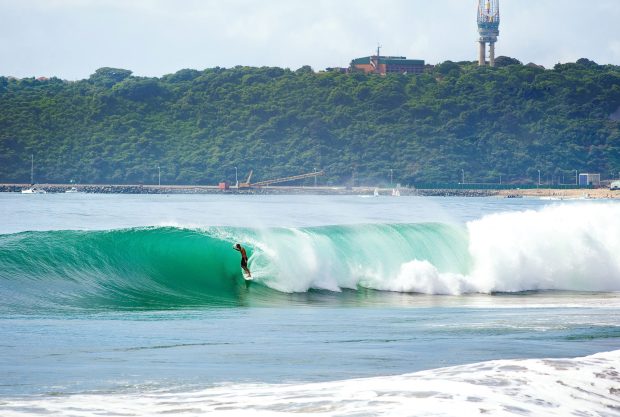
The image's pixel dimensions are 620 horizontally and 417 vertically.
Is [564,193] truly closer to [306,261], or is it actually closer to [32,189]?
[32,189]

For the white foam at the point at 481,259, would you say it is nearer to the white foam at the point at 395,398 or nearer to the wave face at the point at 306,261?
the wave face at the point at 306,261

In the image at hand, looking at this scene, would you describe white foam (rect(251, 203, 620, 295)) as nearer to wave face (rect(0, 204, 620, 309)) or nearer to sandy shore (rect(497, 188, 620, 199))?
wave face (rect(0, 204, 620, 309))

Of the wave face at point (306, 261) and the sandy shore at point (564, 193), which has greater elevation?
the wave face at point (306, 261)

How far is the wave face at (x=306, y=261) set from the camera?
80.8ft

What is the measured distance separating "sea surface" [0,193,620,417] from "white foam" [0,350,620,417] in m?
0.03

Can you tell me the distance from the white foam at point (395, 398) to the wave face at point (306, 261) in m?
9.05

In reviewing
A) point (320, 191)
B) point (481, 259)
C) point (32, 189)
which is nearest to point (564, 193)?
point (320, 191)

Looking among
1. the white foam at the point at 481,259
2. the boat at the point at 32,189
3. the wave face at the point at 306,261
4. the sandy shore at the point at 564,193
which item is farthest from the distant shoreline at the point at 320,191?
the wave face at the point at 306,261

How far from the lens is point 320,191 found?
613 feet

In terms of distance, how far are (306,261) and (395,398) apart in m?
16.2

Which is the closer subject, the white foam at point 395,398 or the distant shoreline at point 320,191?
the white foam at point 395,398

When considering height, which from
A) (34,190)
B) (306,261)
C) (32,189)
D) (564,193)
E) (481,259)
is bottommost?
(564,193)

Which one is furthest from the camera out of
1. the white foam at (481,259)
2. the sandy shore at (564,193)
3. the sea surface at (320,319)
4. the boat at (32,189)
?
the sandy shore at (564,193)

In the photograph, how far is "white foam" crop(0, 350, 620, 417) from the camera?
11898 mm
